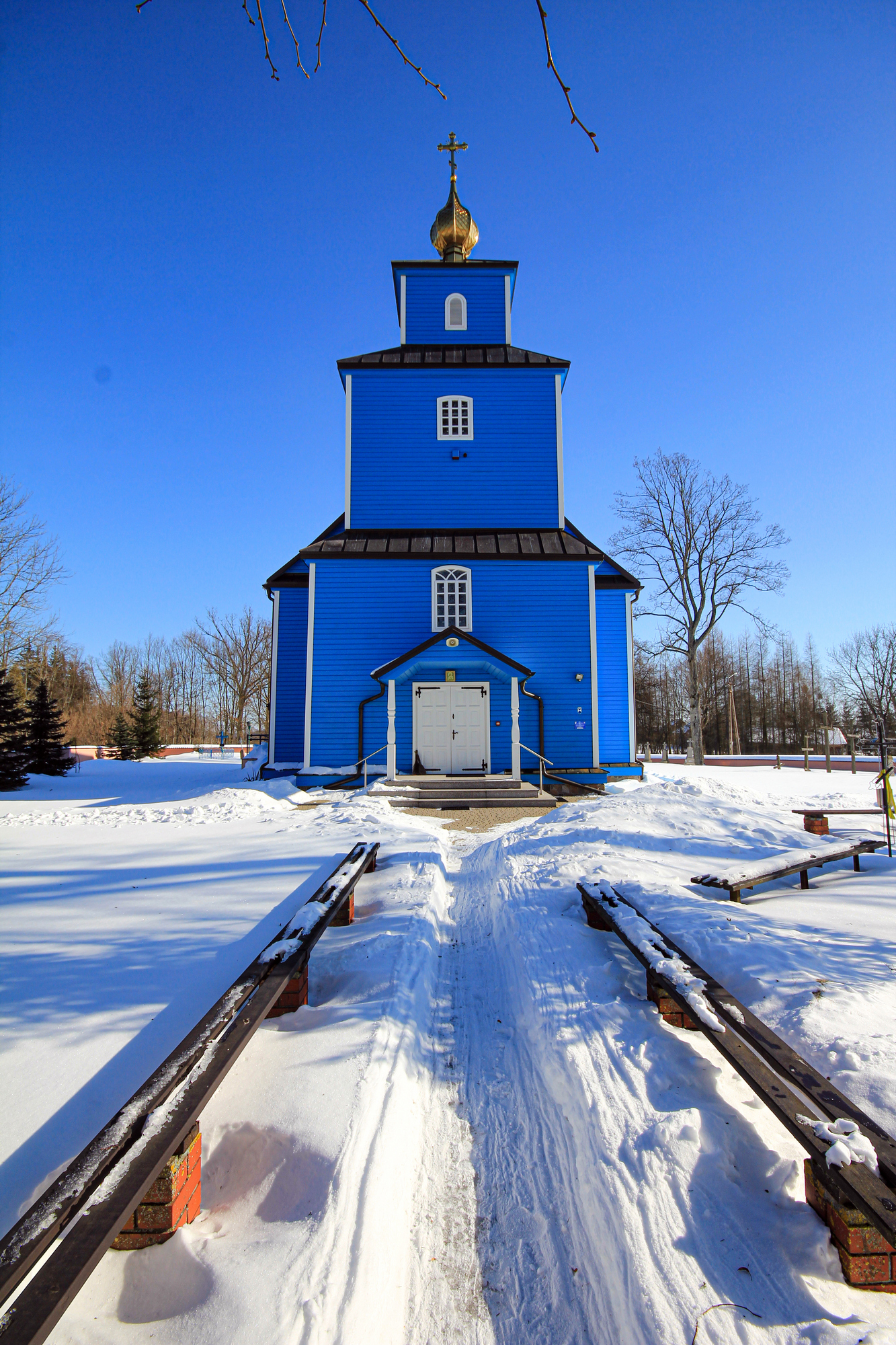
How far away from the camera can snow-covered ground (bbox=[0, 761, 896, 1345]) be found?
196cm

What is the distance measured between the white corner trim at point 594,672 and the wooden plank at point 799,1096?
1267 centimetres

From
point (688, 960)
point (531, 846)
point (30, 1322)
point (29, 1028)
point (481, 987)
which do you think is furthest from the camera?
point (531, 846)

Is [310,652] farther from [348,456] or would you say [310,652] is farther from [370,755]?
[348,456]

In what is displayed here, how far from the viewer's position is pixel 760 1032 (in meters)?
2.71

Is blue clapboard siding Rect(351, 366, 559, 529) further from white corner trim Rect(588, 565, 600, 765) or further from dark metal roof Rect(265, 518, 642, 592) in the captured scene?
white corner trim Rect(588, 565, 600, 765)

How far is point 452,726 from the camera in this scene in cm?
1554

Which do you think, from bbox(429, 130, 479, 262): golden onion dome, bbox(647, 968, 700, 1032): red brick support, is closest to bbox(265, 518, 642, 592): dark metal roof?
bbox(429, 130, 479, 262): golden onion dome

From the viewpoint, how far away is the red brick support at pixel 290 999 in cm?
337

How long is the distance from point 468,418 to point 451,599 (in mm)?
5047

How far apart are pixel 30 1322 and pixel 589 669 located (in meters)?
15.3

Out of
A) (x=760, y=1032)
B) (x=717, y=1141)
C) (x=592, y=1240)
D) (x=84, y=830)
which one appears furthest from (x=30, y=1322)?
(x=84, y=830)

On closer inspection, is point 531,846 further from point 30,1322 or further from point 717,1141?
point 30,1322

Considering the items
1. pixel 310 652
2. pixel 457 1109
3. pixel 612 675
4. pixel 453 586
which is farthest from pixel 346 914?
pixel 612 675

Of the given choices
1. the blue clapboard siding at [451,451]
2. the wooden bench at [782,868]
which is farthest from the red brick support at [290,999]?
the blue clapboard siding at [451,451]
